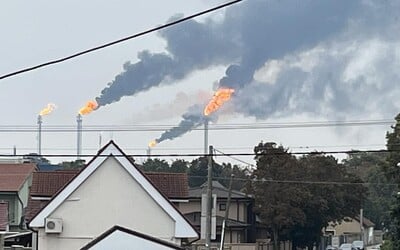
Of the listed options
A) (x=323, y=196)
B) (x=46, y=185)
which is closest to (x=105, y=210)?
(x=46, y=185)

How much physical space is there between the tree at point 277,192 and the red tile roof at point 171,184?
2443 cm

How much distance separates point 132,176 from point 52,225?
3.09 metres

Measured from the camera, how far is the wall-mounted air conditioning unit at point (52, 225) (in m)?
28.7

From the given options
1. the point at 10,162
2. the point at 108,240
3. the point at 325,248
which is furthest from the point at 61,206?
the point at 325,248

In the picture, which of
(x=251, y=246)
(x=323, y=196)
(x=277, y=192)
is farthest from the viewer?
(x=323, y=196)

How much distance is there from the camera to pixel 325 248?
74938 mm

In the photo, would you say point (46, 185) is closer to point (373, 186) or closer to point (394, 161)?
point (394, 161)

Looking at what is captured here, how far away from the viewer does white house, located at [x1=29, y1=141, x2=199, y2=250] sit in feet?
95.1

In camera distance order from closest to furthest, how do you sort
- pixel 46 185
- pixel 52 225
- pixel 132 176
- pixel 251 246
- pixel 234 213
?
pixel 52 225, pixel 132 176, pixel 46 185, pixel 251 246, pixel 234 213

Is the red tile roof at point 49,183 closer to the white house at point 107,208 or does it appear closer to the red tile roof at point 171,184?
the white house at point 107,208

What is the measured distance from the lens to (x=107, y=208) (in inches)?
1160

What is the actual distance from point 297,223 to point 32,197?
30.6 meters

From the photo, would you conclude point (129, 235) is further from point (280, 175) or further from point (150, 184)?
point (280, 175)

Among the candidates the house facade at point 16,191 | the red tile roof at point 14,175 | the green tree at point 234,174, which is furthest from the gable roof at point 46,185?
the green tree at point 234,174
